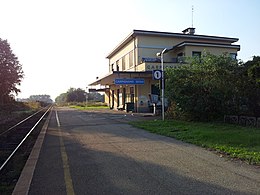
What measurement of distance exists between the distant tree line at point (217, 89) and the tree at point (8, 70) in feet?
105

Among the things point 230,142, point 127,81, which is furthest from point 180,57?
point 230,142

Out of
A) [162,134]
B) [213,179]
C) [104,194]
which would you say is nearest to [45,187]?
[104,194]

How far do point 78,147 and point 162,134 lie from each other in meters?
4.07

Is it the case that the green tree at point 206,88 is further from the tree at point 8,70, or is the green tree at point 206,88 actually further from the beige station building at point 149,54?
the tree at point 8,70

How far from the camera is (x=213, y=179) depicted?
19.2ft

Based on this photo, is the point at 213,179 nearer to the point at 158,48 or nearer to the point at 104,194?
the point at 104,194

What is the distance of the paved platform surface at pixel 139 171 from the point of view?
17.6ft

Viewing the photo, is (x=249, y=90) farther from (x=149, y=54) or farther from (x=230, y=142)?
(x=149, y=54)

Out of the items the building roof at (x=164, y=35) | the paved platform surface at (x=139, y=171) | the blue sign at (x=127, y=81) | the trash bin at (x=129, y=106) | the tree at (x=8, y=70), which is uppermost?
the building roof at (x=164, y=35)

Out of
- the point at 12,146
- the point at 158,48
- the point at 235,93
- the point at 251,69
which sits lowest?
the point at 12,146

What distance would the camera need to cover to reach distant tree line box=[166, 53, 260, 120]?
15406mm

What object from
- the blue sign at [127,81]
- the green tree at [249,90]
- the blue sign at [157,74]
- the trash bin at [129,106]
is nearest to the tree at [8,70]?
the trash bin at [129,106]

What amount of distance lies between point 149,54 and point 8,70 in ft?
71.9

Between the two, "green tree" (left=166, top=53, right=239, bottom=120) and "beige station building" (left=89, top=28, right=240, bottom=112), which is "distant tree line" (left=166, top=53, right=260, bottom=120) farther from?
"beige station building" (left=89, top=28, right=240, bottom=112)
